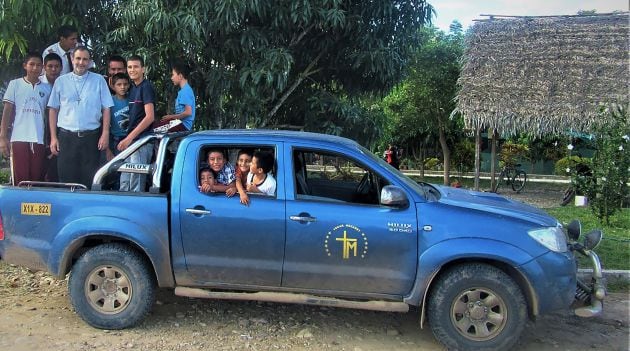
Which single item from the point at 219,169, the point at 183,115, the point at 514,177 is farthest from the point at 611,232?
the point at 514,177

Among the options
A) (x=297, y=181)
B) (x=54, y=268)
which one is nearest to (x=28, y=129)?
(x=54, y=268)

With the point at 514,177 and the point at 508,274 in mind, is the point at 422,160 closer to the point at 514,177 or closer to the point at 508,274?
the point at 514,177

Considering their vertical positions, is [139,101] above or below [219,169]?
above

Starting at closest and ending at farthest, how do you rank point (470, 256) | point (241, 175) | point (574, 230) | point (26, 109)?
point (470, 256) → point (241, 175) → point (574, 230) → point (26, 109)

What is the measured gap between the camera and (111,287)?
4.41m

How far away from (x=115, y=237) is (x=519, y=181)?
14.4 metres

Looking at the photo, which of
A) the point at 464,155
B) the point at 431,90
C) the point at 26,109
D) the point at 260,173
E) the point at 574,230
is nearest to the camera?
the point at 260,173

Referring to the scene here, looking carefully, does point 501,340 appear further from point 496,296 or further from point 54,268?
point 54,268

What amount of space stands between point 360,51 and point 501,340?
16.0 feet

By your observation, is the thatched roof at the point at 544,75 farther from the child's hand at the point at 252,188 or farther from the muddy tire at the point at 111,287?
the muddy tire at the point at 111,287

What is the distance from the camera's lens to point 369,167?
438 centimetres

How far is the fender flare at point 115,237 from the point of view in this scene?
429cm

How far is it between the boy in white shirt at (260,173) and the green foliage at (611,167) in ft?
21.1

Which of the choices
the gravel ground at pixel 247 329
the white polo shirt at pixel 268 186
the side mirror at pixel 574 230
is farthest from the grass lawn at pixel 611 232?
the white polo shirt at pixel 268 186
